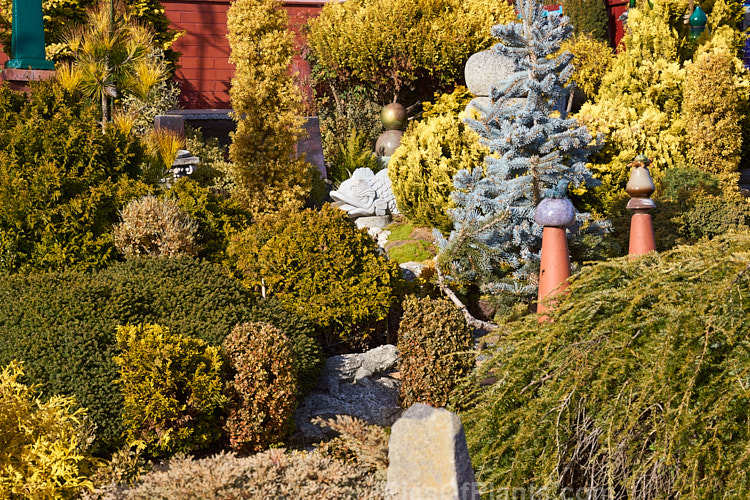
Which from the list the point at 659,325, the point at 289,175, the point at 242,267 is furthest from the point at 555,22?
the point at 659,325

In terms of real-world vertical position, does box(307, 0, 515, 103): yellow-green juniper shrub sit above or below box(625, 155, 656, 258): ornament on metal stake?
above

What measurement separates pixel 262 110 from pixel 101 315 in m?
3.57

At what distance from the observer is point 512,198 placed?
6.57 m

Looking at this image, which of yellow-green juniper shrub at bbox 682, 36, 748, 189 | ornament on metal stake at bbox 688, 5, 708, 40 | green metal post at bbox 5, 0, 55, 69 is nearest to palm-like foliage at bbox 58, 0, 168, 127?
green metal post at bbox 5, 0, 55, 69

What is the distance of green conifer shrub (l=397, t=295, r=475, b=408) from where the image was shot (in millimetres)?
5066

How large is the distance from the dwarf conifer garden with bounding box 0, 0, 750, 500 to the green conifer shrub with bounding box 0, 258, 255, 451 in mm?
20

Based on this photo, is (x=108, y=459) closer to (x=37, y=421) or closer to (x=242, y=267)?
(x=37, y=421)

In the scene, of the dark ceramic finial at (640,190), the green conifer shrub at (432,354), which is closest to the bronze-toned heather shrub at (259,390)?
the green conifer shrub at (432,354)

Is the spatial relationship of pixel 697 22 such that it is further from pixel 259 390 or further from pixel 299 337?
pixel 259 390

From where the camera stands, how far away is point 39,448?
143 inches

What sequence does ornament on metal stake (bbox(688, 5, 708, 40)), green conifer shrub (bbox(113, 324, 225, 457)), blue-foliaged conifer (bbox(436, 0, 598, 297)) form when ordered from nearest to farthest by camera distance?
green conifer shrub (bbox(113, 324, 225, 457)) → blue-foliaged conifer (bbox(436, 0, 598, 297)) → ornament on metal stake (bbox(688, 5, 708, 40))

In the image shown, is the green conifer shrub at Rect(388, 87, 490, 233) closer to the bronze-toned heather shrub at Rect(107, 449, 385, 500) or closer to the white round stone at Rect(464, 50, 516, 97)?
the white round stone at Rect(464, 50, 516, 97)

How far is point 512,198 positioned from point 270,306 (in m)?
2.43

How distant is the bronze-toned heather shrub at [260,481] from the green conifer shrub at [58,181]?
9.74 feet
